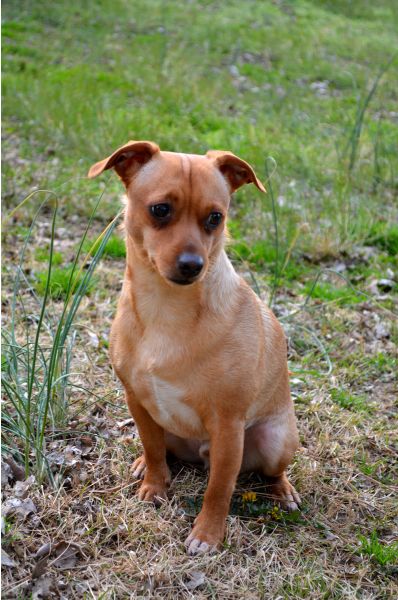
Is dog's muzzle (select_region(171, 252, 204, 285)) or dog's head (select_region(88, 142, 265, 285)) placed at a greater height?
dog's head (select_region(88, 142, 265, 285))

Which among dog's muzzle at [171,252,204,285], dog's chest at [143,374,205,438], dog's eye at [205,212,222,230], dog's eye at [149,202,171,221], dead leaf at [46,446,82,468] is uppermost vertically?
dog's eye at [149,202,171,221]

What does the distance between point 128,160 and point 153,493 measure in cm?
147

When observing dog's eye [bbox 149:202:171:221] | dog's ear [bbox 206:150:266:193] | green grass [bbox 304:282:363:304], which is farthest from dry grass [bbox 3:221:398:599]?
dog's ear [bbox 206:150:266:193]

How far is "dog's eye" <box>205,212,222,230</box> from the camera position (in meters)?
2.70

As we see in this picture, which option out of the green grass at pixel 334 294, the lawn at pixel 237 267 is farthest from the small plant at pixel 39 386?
the green grass at pixel 334 294

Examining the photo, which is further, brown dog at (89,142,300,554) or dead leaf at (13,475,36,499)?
dead leaf at (13,475,36,499)

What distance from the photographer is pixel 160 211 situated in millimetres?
2650

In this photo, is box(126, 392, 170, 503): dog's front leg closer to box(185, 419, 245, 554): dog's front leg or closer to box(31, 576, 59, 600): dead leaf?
box(185, 419, 245, 554): dog's front leg

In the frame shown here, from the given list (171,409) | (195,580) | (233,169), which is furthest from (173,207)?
(195,580)

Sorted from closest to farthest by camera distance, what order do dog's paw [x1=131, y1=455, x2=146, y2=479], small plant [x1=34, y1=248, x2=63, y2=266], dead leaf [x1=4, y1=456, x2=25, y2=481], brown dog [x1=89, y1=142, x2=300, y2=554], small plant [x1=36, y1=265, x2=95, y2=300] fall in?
brown dog [x1=89, y1=142, x2=300, y2=554]
dead leaf [x1=4, y1=456, x2=25, y2=481]
dog's paw [x1=131, y1=455, x2=146, y2=479]
small plant [x1=36, y1=265, x2=95, y2=300]
small plant [x1=34, y1=248, x2=63, y2=266]

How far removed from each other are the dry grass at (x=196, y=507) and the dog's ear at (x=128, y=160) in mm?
1201

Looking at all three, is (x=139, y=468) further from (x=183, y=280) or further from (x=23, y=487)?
(x=183, y=280)

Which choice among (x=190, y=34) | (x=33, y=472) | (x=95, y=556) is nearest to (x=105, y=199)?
(x=33, y=472)

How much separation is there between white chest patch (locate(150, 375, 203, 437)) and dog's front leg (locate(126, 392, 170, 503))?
6.3 inches
